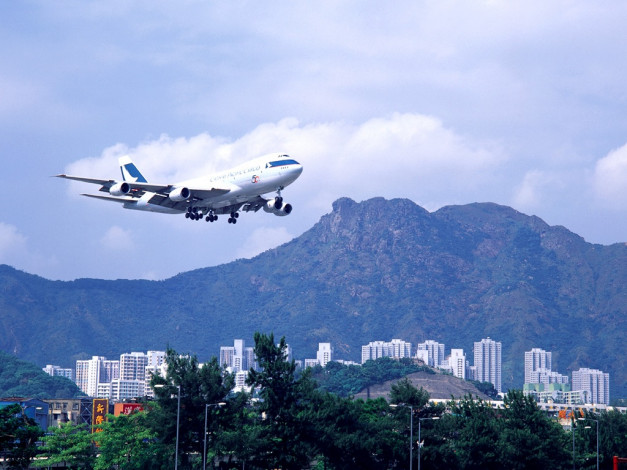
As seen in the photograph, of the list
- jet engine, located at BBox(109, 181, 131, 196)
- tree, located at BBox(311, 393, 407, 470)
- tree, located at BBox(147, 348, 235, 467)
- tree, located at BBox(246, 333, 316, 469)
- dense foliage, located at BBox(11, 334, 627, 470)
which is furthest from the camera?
tree, located at BBox(311, 393, 407, 470)

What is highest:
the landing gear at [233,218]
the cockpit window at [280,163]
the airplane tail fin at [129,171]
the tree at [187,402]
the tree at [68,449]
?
the airplane tail fin at [129,171]

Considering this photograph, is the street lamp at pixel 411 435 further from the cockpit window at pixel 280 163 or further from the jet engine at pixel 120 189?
the jet engine at pixel 120 189

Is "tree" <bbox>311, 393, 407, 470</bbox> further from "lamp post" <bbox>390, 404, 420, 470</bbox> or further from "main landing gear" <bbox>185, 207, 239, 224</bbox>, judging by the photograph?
"main landing gear" <bbox>185, 207, 239, 224</bbox>

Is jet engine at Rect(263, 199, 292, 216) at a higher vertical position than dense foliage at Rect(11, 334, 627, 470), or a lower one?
higher

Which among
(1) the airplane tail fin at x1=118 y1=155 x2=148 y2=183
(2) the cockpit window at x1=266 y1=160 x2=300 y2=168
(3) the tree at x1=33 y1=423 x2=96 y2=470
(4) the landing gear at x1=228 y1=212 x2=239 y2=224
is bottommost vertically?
(3) the tree at x1=33 y1=423 x2=96 y2=470

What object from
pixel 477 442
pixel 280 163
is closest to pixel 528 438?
pixel 477 442

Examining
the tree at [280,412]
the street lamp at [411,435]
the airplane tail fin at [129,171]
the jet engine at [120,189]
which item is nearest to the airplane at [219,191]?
the jet engine at [120,189]

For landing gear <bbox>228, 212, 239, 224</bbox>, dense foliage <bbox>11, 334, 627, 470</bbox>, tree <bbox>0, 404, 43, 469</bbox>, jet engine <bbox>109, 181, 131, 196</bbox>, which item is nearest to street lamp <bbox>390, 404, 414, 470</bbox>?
dense foliage <bbox>11, 334, 627, 470</bbox>
